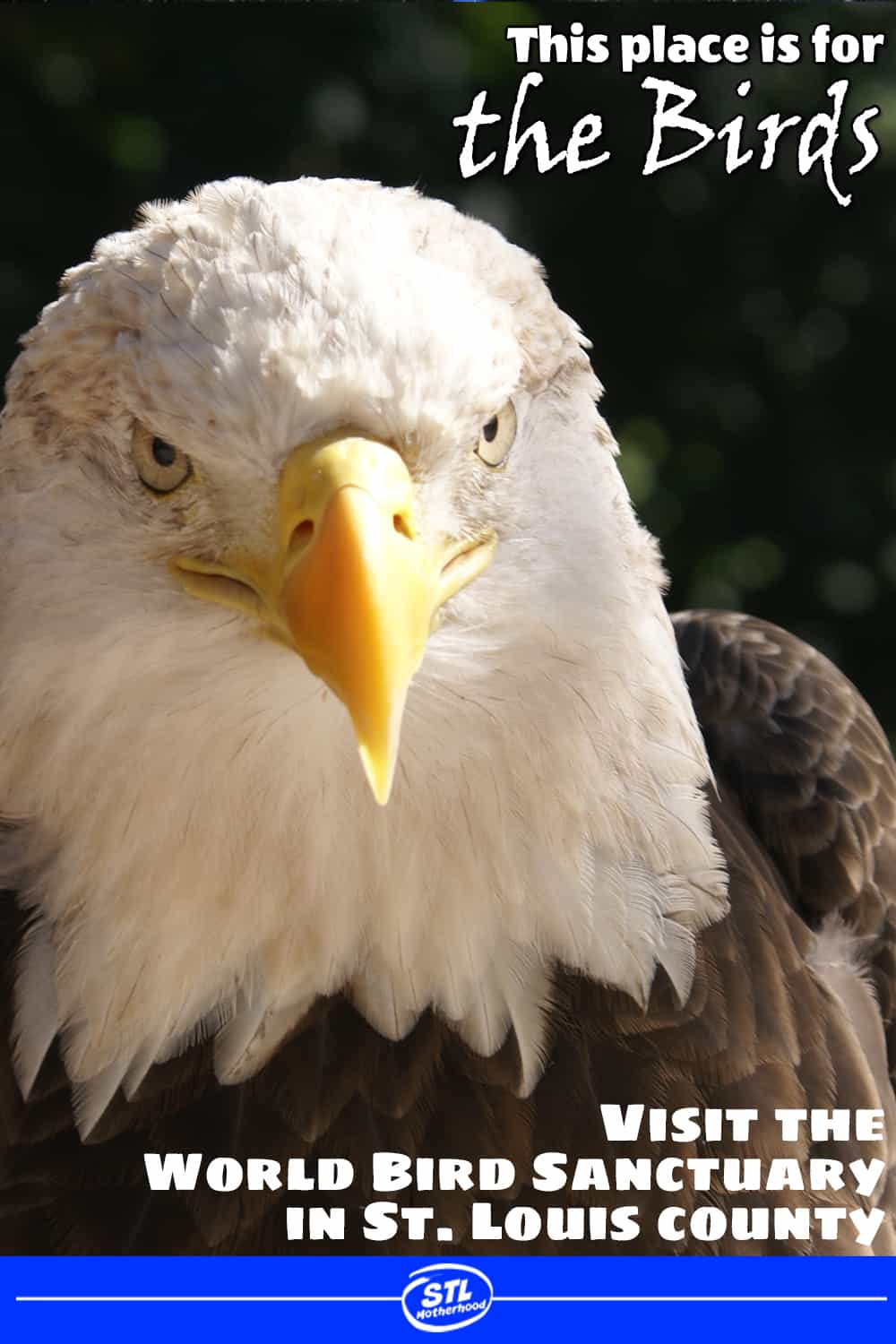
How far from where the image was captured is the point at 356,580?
1.07 m

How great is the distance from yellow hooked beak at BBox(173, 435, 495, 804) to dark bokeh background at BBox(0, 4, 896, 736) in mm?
776

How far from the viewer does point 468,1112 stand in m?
1.40

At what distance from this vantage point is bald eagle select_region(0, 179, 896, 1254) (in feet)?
3.98

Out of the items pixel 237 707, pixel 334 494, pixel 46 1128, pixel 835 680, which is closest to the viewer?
pixel 334 494

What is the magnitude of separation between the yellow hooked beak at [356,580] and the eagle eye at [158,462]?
10 centimetres

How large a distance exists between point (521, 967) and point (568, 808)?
16 centimetres
